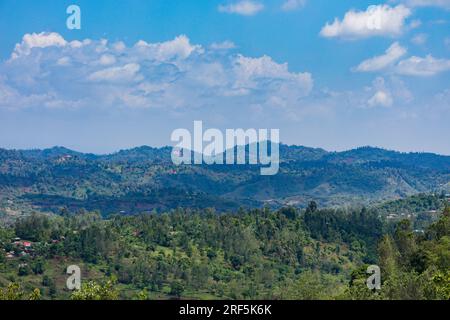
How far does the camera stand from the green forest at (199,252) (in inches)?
2874

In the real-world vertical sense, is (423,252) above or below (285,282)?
above

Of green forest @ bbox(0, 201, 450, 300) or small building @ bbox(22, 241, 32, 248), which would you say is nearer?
green forest @ bbox(0, 201, 450, 300)

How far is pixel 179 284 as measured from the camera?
241 feet

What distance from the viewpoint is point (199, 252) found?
85250 mm

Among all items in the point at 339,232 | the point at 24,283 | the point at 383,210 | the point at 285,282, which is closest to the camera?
the point at 24,283

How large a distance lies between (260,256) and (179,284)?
1541 cm

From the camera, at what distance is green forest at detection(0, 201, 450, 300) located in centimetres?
7300

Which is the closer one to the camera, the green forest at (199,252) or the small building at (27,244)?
the green forest at (199,252)

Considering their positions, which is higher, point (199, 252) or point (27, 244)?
point (27, 244)

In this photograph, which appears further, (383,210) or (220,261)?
(383,210)

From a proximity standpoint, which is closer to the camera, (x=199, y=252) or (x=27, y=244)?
(x=27, y=244)
